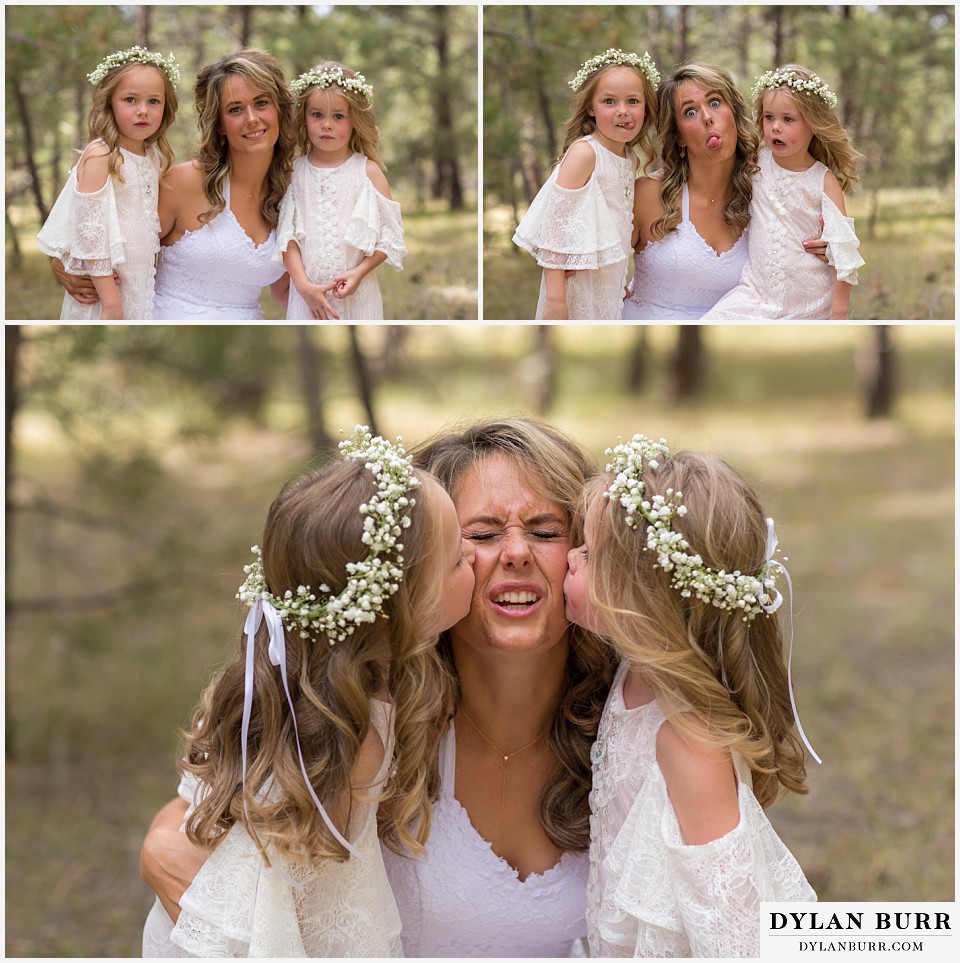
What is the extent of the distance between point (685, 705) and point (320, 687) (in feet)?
2.94

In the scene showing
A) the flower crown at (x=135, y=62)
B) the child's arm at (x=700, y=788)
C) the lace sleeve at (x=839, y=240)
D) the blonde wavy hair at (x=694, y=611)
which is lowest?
the child's arm at (x=700, y=788)

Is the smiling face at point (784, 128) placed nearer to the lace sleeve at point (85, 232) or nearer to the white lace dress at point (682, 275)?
the white lace dress at point (682, 275)

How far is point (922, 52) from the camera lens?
4.77 meters

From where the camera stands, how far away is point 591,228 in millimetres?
4051

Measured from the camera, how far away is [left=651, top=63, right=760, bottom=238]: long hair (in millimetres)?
3951

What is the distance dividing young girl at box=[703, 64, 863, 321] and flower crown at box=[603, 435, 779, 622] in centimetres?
154

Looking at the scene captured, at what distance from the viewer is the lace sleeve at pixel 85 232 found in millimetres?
3916

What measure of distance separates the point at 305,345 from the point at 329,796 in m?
3.68

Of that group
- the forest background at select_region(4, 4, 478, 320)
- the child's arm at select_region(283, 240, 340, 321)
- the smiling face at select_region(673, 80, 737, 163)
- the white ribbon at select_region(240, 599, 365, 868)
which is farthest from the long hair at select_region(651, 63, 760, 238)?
the white ribbon at select_region(240, 599, 365, 868)

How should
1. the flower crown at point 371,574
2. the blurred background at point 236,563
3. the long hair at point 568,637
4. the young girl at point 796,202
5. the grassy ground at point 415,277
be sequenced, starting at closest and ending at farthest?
the flower crown at point 371,574 → the long hair at point 568,637 → the young girl at point 796,202 → the grassy ground at point 415,277 → the blurred background at point 236,563

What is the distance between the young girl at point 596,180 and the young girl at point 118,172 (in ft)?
4.32

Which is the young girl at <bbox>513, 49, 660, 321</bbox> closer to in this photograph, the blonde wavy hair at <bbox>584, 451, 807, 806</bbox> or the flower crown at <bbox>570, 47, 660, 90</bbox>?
the flower crown at <bbox>570, 47, 660, 90</bbox>

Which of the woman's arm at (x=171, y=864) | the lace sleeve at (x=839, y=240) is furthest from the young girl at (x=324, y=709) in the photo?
the lace sleeve at (x=839, y=240)

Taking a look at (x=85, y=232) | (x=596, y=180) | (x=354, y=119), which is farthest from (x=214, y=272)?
(x=596, y=180)
